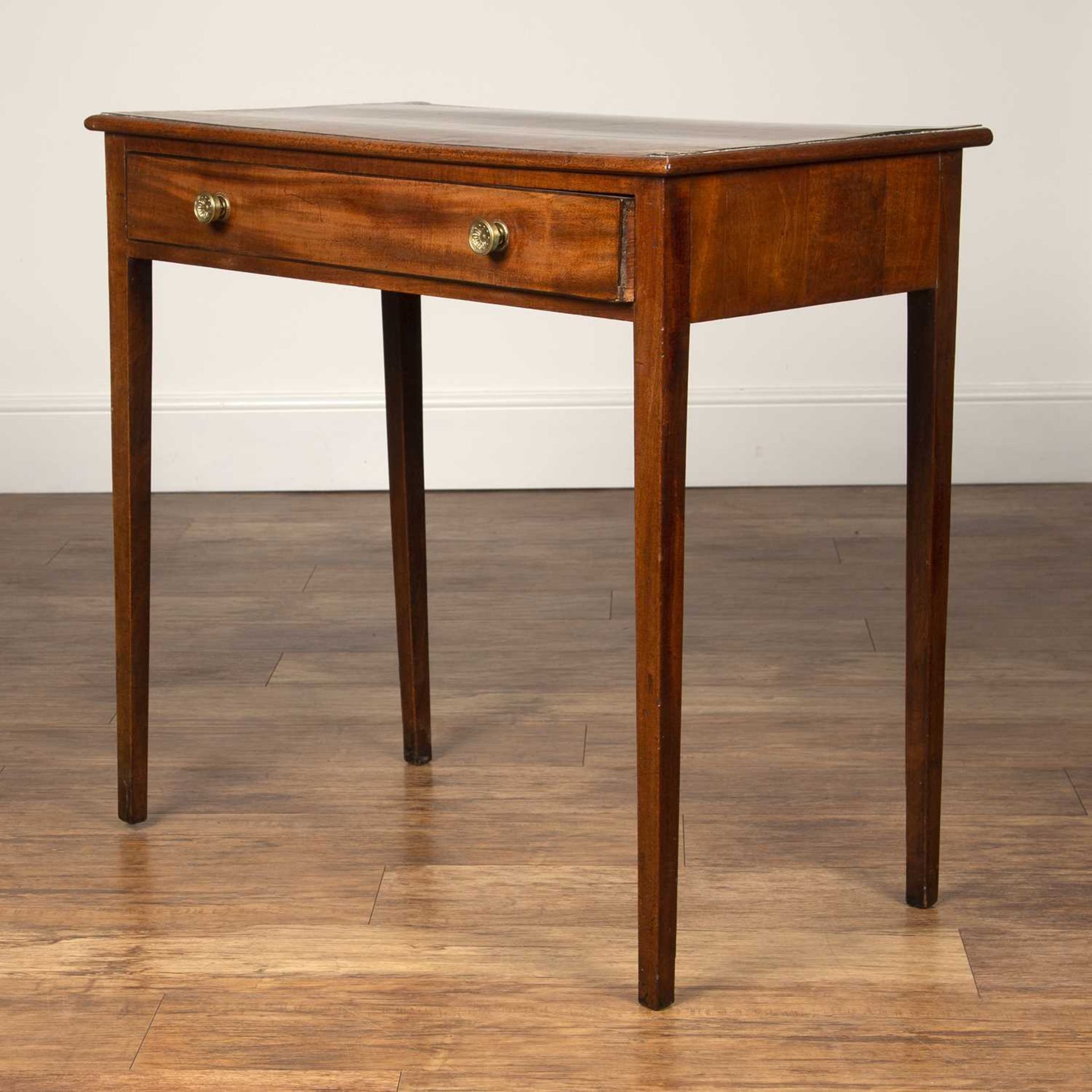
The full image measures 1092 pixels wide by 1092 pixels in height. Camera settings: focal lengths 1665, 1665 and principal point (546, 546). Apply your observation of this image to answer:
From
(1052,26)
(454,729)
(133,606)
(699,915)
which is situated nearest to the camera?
(699,915)

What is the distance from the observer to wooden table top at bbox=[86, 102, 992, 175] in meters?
1.36

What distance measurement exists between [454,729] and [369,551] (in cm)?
96

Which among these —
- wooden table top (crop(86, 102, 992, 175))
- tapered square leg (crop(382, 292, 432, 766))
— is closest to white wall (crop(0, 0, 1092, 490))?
tapered square leg (crop(382, 292, 432, 766))

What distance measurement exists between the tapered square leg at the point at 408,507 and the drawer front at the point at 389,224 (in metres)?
0.31

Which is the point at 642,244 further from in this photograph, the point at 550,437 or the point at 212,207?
the point at 550,437

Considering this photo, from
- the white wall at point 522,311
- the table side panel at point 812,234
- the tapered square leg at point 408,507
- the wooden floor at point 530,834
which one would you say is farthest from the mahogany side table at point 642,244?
the white wall at point 522,311

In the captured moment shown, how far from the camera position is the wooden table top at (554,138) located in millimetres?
1356

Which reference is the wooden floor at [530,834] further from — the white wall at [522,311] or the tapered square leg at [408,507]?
the white wall at [522,311]

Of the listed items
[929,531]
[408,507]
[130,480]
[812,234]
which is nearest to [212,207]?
[130,480]

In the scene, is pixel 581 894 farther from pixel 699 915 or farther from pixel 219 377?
pixel 219 377

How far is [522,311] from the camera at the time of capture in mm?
3664

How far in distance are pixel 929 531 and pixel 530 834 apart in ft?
1.98

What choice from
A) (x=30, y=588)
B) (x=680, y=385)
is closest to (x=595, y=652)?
(x=30, y=588)

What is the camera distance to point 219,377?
3703 mm
